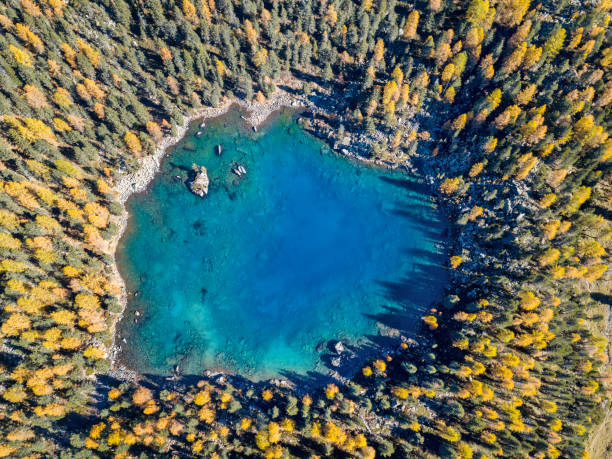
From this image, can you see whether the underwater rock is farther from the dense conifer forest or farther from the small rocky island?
the dense conifer forest

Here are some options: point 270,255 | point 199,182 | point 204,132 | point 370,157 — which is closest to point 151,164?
point 199,182

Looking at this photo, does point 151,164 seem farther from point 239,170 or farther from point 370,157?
point 370,157

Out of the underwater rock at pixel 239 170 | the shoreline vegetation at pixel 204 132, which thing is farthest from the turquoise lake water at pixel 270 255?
the underwater rock at pixel 239 170

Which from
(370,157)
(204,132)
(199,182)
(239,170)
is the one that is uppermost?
(370,157)

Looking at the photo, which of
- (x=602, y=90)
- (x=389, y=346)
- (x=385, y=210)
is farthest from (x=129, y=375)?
(x=602, y=90)

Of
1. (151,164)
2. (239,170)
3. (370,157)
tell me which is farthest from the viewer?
(370,157)

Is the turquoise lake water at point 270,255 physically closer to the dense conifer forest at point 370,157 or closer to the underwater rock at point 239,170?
the underwater rock at point 239,170

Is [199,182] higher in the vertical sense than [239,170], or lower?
lower

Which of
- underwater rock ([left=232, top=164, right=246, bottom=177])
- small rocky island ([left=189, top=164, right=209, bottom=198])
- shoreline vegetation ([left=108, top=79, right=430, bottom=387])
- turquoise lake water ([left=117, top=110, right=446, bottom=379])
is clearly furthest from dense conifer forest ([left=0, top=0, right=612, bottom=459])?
underwater rock ([left=232, top=164, right=246, bottom=177])
